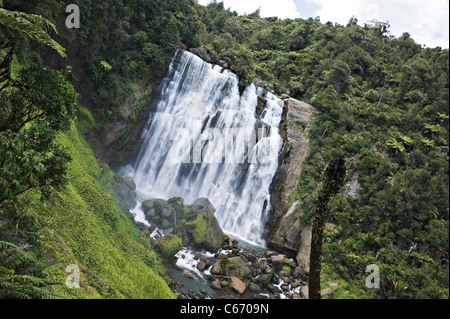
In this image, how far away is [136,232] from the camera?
530 inches

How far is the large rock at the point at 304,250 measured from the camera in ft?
62.6

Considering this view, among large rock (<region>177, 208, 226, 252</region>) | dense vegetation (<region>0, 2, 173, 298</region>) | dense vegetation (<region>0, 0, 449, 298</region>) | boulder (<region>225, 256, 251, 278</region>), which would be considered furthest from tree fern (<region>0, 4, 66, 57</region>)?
boulder (<region>225, 256, 251, 278</region>)

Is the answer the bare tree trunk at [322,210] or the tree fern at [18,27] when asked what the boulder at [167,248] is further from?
the tree fern at [18,27]

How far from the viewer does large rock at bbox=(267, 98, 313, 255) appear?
69.2ft

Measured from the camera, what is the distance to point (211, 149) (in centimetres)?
2328

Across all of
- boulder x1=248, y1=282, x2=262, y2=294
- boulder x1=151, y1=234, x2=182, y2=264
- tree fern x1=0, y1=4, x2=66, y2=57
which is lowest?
boulder x1=248, y1=282, x2=262, y2=294

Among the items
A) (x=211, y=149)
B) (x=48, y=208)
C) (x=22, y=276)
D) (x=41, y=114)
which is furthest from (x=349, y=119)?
(x=22, y=276)

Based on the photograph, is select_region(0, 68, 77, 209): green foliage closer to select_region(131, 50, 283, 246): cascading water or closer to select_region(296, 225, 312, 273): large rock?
select_region(131, 50, 283, 246): cascading water

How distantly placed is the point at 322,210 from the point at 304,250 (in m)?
16.5

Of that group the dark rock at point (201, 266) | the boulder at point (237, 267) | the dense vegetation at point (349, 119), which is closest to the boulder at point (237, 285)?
the boulder at point (237, 267)

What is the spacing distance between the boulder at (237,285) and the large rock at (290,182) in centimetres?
719

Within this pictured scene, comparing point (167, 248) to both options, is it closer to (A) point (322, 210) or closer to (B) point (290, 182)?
(A) point (322, 210)

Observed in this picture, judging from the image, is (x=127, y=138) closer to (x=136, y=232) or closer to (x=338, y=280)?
(x=136, y=232)

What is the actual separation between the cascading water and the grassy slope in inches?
351
